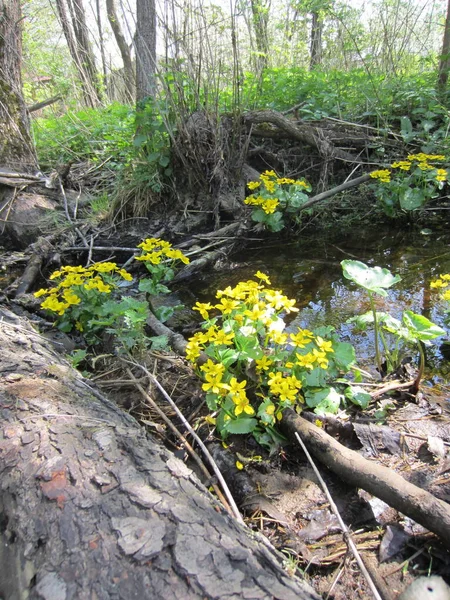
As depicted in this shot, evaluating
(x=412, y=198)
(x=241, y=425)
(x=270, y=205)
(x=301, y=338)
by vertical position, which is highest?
(x=270, y=205)

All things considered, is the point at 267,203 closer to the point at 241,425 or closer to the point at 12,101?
the point at 241,425

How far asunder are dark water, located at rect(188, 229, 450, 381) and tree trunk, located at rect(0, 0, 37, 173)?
2.70 m

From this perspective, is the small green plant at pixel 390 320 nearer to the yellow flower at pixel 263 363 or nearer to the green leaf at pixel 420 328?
the green leaf at pixel 420 328

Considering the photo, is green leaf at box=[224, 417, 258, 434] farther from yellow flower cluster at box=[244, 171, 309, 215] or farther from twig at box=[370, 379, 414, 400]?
yellow flower cluster at box=[244, 171, 309, 215]

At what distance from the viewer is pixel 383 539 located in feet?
3.84

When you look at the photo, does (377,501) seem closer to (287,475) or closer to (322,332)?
(287,475)

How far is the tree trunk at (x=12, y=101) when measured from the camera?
394cm

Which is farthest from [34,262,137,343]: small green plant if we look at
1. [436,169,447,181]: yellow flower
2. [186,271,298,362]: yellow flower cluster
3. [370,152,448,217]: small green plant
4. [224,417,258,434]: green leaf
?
[436,169,447,181]: yellow flower

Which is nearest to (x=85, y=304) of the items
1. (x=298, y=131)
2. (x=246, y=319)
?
(x=246, y=319)

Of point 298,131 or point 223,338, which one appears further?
point 298,131

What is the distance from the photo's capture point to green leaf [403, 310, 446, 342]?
1.70m

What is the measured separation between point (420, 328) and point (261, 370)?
28.6 inches

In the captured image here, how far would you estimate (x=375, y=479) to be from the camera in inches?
48.1

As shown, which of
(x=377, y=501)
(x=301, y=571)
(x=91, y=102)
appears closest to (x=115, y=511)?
(x=301, y=571)
